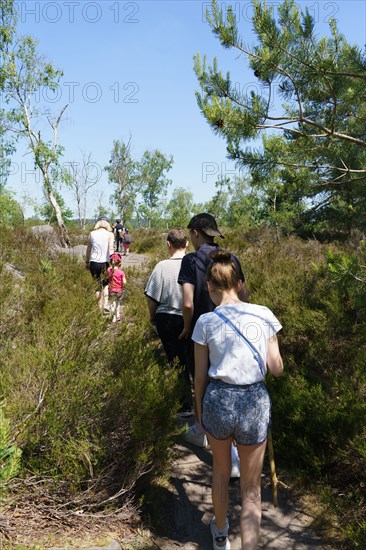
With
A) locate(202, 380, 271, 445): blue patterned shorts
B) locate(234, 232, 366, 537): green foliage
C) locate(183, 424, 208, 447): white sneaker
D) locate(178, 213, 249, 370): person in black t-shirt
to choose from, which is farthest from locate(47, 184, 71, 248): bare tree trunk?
locate(202, 380, 271, 445): blue patterned shorts

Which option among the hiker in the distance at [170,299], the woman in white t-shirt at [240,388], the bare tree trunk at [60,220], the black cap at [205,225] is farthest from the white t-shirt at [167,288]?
the bare tree trunk at [60,220]

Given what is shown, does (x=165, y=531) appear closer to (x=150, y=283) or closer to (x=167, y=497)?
(x=167, y=497)

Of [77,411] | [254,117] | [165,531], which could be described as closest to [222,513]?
[165,531]

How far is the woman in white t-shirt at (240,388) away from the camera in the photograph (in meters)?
2.42

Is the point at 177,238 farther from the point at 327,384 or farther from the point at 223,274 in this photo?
the point at 327,384

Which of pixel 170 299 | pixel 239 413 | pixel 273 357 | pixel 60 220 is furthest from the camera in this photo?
pixel 60 220

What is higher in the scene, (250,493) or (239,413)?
(239,413)

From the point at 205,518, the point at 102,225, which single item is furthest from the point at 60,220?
the point at 205,518

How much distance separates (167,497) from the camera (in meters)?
3.21

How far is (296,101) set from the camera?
3.88 m

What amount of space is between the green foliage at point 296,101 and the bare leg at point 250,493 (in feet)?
7.10

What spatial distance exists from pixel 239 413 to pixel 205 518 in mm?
1152

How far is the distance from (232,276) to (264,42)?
6.84 feet

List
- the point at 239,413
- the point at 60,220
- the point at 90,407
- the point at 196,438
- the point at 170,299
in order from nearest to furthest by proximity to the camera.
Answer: the point at 239,413 → the point at 90,407 → the point at 196,438 → the point at 170,299 → the point at 60,220
